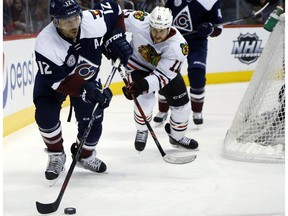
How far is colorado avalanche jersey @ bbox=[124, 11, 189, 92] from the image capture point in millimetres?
3840

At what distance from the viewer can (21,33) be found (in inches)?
213

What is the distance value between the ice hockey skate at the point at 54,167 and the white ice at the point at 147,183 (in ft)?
0.14

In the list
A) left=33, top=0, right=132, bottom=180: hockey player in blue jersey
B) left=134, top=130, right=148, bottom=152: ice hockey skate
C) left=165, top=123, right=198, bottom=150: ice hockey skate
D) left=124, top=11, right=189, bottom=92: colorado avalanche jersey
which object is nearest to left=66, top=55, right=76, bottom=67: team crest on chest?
left=33, top=0, right=132, bottom=180: hockey player in blue jersey

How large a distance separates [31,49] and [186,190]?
2339 millimetres

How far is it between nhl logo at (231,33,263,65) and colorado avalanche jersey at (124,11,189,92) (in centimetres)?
393

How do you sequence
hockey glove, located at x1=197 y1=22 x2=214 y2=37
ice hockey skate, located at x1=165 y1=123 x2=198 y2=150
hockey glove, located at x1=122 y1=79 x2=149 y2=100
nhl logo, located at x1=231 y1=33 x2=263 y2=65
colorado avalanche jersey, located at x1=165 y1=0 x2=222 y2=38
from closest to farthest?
hockey glove, located at x1=122 y1=79 x2=149 y2=100
ice hockey skate, located at x1=165 y1=123 x2=198 y2=150
hockey glove, located at x1=197 y1=22 x2=214 y2=37
colorado avalanche jersey, located at x1=165 y1=0 x2=222 y2=38
nhl logo, located at x1=231 y1=33 x2=263 y2=65

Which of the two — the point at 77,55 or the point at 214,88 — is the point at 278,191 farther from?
the point at 214,88

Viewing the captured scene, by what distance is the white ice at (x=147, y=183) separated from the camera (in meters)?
3.00

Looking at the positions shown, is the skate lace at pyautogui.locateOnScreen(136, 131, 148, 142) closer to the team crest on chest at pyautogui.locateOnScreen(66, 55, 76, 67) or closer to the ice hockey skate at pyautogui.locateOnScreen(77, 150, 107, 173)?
the ice hockey skate at pyautogui.locateOnScreen(77, 150, 107, 173)

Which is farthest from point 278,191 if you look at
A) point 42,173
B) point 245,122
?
point 42,173

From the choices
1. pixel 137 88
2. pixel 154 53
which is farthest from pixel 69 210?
pixel 154 53

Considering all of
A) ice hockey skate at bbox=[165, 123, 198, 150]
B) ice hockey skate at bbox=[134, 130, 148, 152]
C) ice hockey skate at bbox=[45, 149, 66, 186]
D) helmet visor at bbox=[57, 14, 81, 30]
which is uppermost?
helmet visor at bbox=[57, 14, 81, 30]

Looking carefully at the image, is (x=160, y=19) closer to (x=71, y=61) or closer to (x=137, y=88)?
(x=137, y=88)

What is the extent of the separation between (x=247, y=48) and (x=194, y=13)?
2962mm
